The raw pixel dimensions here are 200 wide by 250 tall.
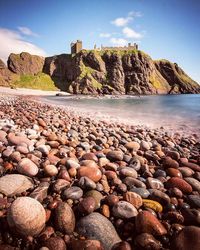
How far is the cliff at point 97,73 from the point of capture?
108 m

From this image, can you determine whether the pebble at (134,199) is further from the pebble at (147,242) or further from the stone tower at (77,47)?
the stone tower at (77,47)

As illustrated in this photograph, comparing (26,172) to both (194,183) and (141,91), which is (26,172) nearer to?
(194,183)

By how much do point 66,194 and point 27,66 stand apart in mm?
147384

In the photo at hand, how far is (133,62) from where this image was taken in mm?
122938

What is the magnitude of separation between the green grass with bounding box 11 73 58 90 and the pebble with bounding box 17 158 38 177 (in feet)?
374

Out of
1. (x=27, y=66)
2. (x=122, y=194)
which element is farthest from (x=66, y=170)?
(x=27, y=66)

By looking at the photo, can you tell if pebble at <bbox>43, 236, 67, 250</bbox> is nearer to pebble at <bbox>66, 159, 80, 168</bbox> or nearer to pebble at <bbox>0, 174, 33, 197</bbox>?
pebble at <bbox>0, 174, 33, 197</bbox>

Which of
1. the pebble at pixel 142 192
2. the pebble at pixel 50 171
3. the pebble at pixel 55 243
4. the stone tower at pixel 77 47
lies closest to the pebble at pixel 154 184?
the pebble at pixel 142 192

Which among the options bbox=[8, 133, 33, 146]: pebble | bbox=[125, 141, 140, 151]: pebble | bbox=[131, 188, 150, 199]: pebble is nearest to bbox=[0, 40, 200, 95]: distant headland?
bbox=[125, 141, 140, 151]: pebble

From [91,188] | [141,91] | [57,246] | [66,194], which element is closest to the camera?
[57,246]

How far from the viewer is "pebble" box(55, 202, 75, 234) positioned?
2.20m

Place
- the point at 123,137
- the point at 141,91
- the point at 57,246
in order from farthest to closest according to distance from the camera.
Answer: the point at 141,91 → the point at 123,137 → the point at 57,246

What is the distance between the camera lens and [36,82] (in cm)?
11919

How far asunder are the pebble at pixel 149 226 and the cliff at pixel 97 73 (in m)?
96.9
